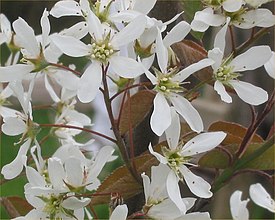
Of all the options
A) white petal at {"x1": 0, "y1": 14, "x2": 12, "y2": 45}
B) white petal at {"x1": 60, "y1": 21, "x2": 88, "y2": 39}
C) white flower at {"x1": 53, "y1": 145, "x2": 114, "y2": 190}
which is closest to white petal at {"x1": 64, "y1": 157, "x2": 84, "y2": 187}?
white flower at {"x1": 53, "y1": 145, "x2": 114, "y2": 190}

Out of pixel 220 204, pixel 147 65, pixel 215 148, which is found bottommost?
pixel 220 204

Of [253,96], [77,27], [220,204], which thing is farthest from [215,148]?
[220,204]

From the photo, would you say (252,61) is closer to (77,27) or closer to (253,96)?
(253,96)

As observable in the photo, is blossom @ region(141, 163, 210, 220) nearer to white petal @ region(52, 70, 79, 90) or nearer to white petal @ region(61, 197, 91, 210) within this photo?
white petal @ region(61, 197, 91, 210)

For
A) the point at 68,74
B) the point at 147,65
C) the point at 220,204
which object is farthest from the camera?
the point at 220,204

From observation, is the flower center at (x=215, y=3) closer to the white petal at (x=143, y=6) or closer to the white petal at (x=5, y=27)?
the white petal at (x=143, y=6)

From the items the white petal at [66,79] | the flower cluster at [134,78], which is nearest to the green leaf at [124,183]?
the flower cluster at [134,78]

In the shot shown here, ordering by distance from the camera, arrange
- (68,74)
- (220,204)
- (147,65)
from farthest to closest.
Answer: (220,204) < (68,74) < (147,65)
